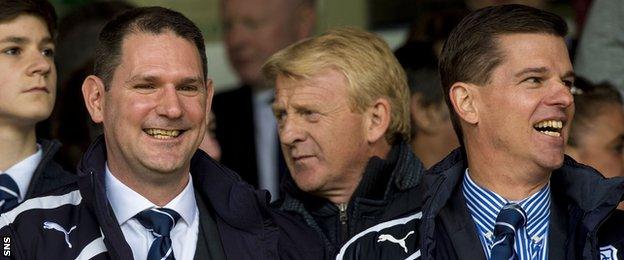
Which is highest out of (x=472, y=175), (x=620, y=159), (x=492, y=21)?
(x=492, y=21)

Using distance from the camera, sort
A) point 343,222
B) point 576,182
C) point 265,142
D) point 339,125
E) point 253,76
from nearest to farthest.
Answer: point 576,182 → point 343,222 → point 339,125 → point 265,142 → point 253,76

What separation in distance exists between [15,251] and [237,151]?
2.99m

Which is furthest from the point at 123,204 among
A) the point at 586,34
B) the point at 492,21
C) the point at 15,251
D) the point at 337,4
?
the point at 337,4

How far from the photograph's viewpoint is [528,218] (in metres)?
5.17

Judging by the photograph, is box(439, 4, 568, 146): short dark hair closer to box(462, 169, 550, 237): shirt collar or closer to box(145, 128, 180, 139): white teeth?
box(462, 169, 550, 237): shirt collar

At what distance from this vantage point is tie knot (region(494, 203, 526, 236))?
5086mm

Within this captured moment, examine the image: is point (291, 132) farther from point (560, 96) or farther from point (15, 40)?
point (560, 96)

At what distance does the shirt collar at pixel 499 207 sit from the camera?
17.0 feet

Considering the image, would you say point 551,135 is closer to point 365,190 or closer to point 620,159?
point 365,190

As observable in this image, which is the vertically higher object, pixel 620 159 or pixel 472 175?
pixel 472 175

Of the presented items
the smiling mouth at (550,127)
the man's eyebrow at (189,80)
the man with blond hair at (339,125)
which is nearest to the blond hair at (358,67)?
the man with blond hair at (339,125)

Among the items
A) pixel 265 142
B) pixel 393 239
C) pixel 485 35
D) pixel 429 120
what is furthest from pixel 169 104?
pixel 265 142

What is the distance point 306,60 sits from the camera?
613 centimetres

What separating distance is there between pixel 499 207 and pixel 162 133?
3.87 ft
